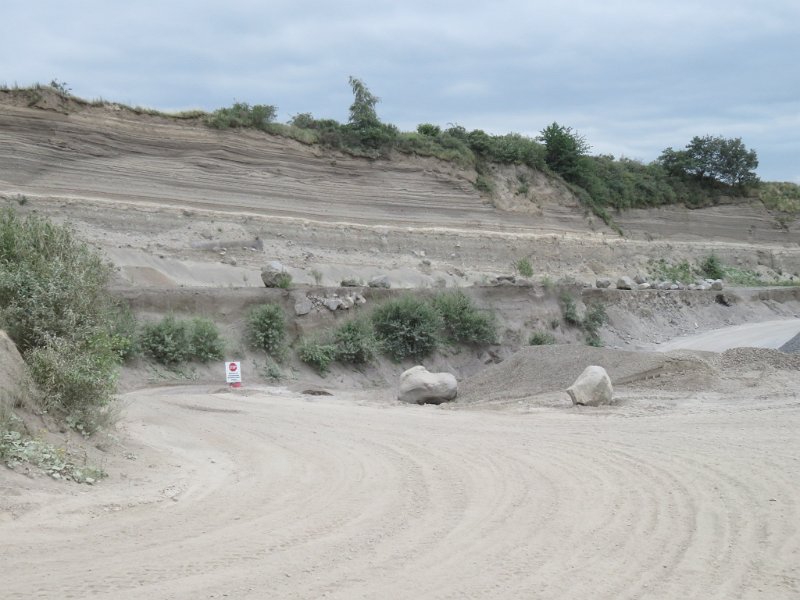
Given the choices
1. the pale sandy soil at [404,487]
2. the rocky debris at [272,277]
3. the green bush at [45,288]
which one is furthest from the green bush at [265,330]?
the green bush at [45,288]

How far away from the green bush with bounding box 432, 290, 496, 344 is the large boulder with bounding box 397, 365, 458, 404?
8695mm

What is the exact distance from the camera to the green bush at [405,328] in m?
27.1

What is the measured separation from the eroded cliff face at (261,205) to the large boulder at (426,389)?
11056mm

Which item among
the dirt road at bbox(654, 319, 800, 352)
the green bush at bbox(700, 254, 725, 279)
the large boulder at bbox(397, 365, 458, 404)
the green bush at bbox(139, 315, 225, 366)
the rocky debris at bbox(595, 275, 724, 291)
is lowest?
the dirt road at bbox(654, 319, 800, 352)

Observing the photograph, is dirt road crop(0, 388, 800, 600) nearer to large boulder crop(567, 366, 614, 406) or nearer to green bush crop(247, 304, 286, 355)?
large boulder crop(567, 366, 614, 406)

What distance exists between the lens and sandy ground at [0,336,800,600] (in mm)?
5953

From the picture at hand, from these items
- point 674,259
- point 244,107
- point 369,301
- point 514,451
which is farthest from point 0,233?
point 674,259

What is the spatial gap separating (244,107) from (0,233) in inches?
1031

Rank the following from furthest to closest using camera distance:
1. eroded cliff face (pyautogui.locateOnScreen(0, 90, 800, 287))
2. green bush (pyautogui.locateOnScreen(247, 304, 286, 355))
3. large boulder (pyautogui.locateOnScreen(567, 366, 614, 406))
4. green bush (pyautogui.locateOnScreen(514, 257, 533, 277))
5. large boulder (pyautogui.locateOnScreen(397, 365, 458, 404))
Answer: green bush (pyautogui.locateOnScreen(514, 257, 533, 277)), eroded cliff face (pyautogui.locateOnScreen(0, 90, 800, 287)), green bush (pyautogui.locateOnScreen(247, 304, 286, 355)), large boulder (pyautogui.locateOnScreen(397, 365, 458, 404)), large boulder (pyautogui.locateOnScreen(567, 366, 614, 406))

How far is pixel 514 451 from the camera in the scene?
11.4 meters

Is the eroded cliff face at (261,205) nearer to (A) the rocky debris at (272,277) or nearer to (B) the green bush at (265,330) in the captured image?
(A) the rocky debris at (272,277)

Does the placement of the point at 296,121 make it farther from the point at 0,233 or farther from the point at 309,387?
the point at 0,233

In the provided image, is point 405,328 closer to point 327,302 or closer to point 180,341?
point 327,302

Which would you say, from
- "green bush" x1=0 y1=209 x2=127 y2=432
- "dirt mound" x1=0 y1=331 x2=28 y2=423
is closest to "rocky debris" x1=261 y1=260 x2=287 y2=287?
"green bush" x1=0 y1=209 x2=127 y2=432
